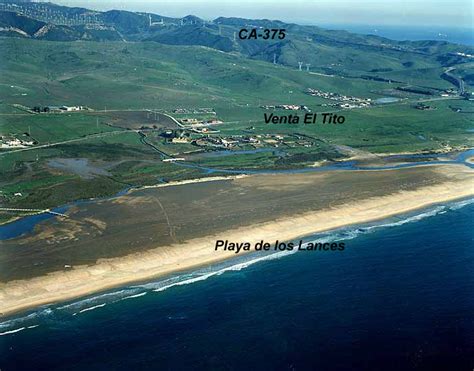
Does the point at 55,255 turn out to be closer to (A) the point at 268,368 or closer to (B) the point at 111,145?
(A) the point at 268,368

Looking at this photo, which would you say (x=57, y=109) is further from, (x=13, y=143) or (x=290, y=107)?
(x=290, y=107)

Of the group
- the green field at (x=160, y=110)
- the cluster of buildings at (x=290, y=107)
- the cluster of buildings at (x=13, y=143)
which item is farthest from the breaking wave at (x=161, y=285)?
the cluster of buildings at (x=290, y=107)

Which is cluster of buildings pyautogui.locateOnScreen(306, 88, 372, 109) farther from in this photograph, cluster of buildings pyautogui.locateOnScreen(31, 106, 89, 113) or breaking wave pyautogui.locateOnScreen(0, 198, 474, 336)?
breaking wave pyautogui.locateOnScreen(0, 198, 474, 336)

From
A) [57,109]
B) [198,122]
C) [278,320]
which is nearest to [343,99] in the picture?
[198,122]

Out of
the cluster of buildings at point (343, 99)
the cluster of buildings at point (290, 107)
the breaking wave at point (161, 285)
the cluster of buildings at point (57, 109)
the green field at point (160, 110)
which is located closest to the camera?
the breaking wave at point (161, 285)

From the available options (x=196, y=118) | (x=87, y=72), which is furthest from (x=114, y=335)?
(x=87, y=72)

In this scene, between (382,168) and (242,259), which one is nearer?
(242,259)

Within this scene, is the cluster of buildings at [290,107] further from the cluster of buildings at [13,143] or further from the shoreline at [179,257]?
the shoreline at [179,257]
